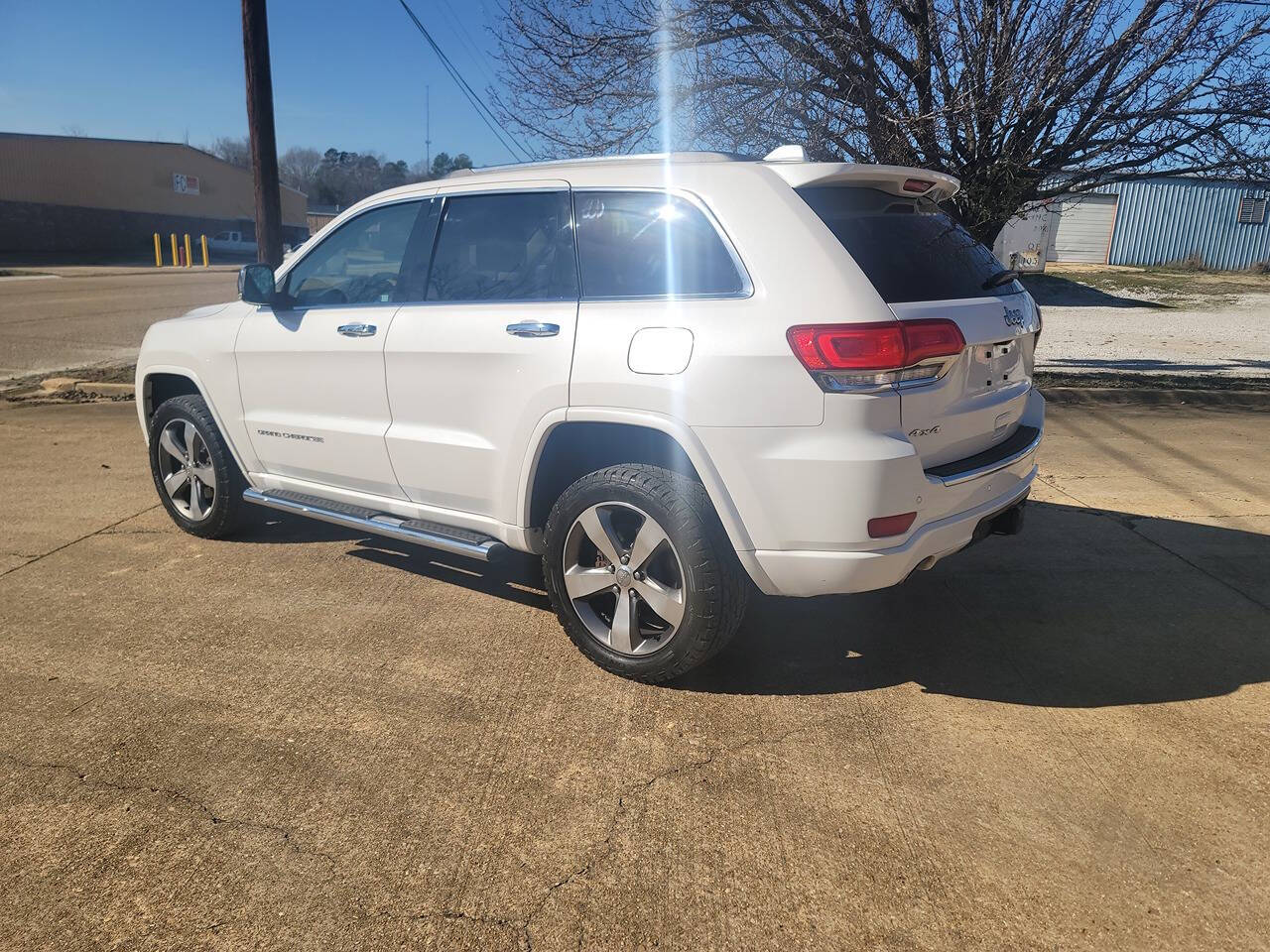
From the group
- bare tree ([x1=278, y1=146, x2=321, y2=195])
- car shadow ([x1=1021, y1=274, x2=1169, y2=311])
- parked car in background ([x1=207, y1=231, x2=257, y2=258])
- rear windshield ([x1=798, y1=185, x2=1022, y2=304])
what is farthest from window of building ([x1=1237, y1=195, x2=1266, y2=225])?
bare tree ([x1=278, y1=146, x2=321, y2=195])

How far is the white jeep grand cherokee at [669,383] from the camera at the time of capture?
3131 mm

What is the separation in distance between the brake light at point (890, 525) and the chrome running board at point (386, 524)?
1.55 m

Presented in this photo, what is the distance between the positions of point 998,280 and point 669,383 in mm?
1465

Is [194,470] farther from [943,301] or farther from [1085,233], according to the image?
[1085,233]

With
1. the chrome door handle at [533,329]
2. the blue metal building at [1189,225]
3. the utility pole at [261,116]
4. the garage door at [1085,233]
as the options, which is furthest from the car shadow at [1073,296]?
the chrome door handle at [533,329]

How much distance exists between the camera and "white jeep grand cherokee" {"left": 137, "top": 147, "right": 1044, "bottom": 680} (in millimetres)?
3131

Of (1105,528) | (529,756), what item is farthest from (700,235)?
(1105,528)

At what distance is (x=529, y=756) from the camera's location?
10.3 feet

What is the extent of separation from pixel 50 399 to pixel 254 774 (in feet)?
25.7

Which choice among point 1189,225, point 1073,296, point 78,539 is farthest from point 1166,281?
point 78,539

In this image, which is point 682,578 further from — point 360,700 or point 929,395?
point 360,700

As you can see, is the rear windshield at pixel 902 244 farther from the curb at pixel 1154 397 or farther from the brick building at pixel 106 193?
the brick building at pixel 106 193

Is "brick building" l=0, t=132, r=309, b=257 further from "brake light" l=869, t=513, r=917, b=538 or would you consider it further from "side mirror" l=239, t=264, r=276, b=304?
"brake light" l=869, t=513, r=917, b=538

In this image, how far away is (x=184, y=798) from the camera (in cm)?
289
